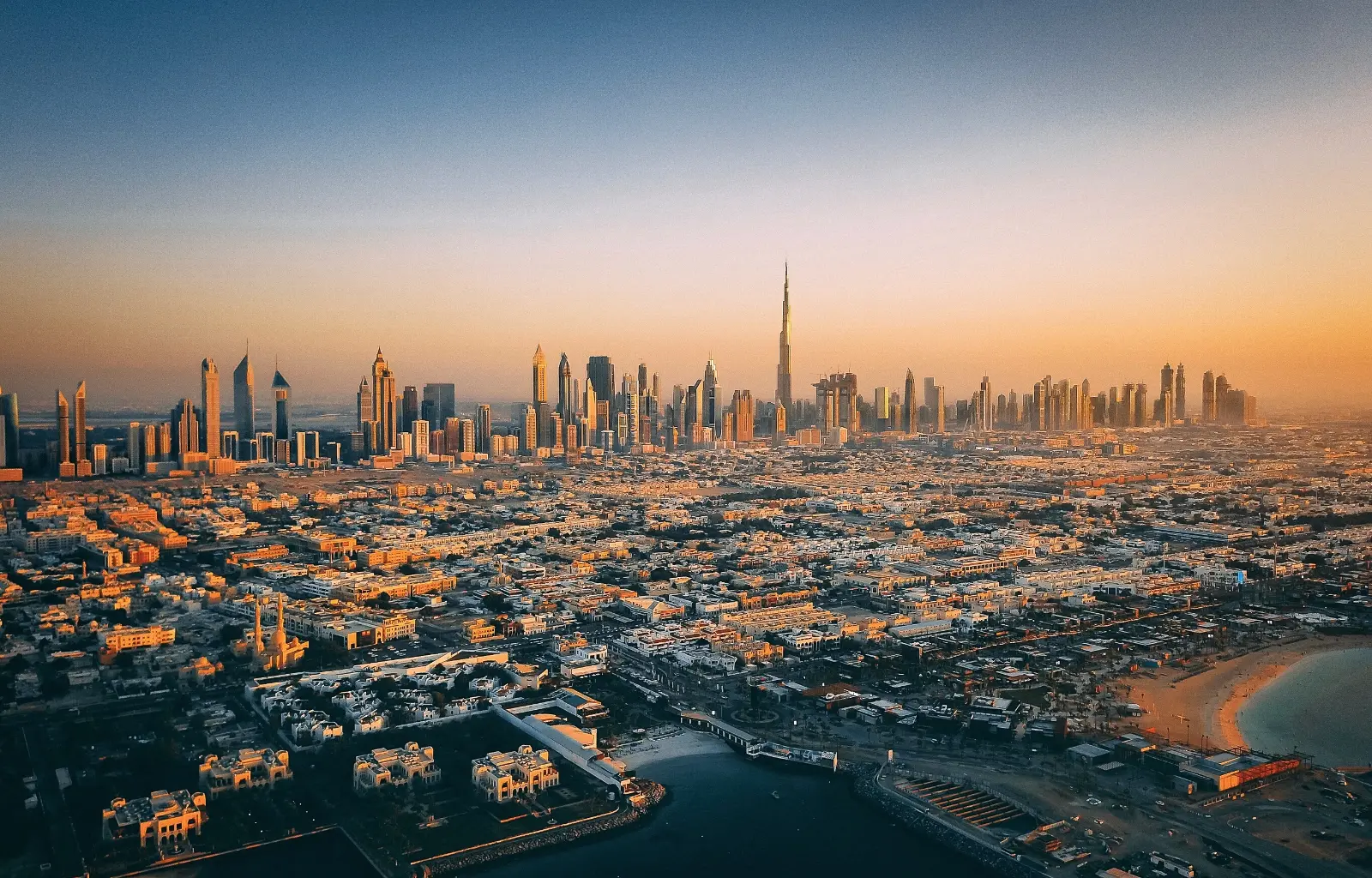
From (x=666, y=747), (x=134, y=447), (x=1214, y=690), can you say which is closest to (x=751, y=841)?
(x=666, y=747)

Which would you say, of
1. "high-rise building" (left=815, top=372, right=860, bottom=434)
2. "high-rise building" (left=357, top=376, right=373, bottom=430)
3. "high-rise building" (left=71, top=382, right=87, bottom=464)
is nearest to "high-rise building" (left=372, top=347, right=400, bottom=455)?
"high-rise building" (left=357, top=376, right=373, bottom=430)

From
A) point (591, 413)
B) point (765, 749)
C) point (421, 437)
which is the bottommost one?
point (765, 749)

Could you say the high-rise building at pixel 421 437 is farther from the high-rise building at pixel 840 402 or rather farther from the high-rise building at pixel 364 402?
the high-rise building at pixel 840 402

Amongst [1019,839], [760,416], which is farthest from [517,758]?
[760,416]

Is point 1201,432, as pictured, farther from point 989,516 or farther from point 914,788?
point 914,788

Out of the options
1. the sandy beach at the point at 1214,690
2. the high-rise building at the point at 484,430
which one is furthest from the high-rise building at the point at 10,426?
the high-rise building at the point at 484,430

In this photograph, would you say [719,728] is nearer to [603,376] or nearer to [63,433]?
[63,433]
